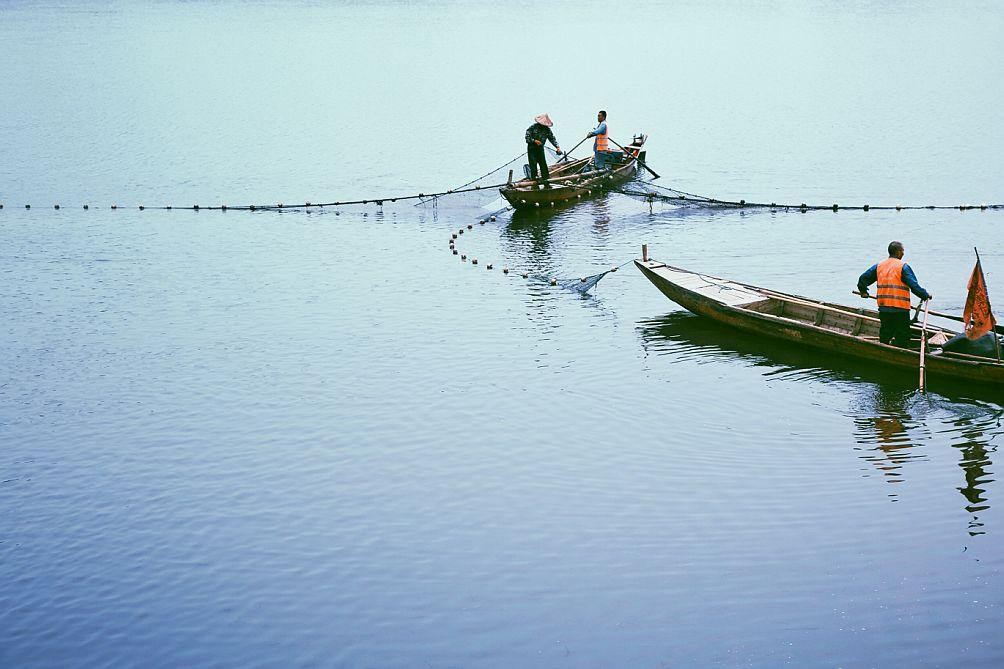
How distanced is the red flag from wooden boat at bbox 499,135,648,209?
560 inches

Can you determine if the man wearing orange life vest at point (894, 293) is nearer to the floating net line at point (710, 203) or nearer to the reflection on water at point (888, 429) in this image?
the reflection on water at point (888, 429)

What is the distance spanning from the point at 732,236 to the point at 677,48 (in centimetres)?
4999

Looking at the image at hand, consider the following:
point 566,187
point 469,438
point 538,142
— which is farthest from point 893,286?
point 566,187

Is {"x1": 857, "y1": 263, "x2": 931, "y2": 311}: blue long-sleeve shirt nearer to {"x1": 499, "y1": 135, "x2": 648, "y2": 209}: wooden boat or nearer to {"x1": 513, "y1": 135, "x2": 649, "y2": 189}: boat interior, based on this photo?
{"x1": 499, "y1": 135, "x2": 648, "y2": 209}: wooden boat

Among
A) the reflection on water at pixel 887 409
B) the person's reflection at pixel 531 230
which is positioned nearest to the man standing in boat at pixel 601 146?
the person's reflection at pixel 531 230

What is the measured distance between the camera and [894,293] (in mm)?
14242

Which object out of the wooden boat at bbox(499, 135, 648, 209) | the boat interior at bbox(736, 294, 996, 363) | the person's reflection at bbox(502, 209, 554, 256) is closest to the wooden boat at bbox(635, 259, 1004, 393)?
the boat interior at bbox(736, 294, 996, 363)

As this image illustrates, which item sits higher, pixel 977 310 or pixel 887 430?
pixel 977 310

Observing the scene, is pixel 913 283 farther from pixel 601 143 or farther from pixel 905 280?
pixel 601 143

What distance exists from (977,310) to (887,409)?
→ 5.32ft

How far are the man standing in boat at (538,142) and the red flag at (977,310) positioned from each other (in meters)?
13.3

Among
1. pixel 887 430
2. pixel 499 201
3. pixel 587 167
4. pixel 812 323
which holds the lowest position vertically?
pixel 887 430

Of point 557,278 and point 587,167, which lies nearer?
point 557,278

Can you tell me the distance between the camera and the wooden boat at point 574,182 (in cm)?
2669
